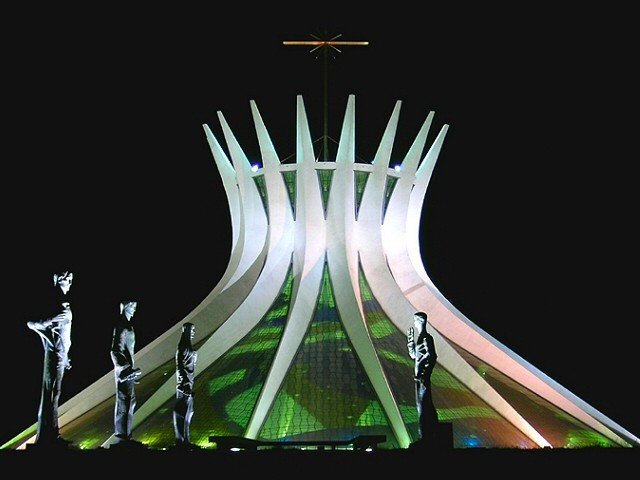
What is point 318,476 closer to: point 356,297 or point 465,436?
point 465,436

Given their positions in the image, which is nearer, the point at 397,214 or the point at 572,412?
the point at 572,412

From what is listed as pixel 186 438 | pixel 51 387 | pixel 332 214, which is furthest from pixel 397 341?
pixel 51 387

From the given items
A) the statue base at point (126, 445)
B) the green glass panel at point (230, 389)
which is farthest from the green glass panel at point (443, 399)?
the statue base at point (126, 445)

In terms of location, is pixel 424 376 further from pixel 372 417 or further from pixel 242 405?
pixel 242 405

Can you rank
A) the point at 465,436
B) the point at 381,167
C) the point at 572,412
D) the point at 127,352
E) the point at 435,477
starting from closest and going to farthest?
the point at 435,477 < the point at 127,352 < the point at 465,436 < the point at 572,412 < the point at 381,167

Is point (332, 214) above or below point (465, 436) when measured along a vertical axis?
above

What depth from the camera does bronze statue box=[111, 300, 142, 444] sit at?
2084 centimetres

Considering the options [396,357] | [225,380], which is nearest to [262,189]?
[225,380]

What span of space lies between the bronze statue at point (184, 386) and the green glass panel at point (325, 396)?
271 centimetres

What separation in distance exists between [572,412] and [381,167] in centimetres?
723

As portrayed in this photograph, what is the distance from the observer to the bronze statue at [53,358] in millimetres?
20484

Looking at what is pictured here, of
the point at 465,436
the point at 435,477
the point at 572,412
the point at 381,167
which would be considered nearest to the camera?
the point at 435,477

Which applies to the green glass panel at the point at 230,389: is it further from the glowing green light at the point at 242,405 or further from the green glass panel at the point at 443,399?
the green glass panel at the point at 443,399

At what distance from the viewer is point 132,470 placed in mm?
20125
